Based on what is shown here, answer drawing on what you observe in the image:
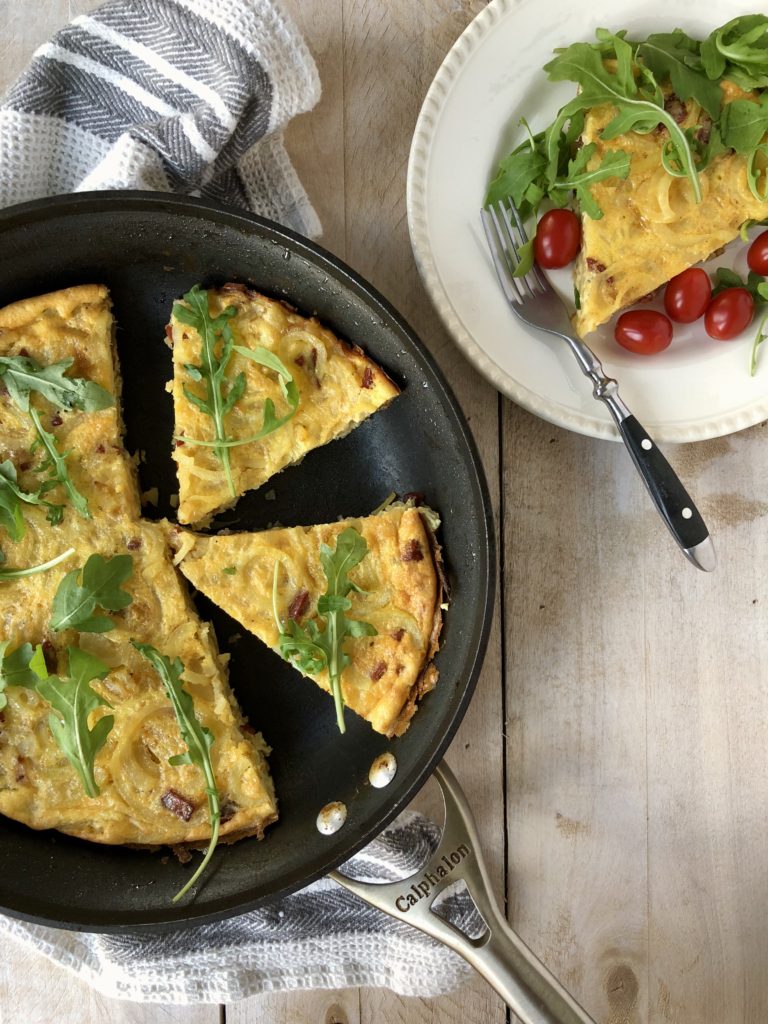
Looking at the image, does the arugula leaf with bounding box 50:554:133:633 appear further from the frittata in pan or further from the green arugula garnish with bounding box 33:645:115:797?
the green arugula garnish with bounding box 33:645:115:797

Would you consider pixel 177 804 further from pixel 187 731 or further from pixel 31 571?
pixel 31 571

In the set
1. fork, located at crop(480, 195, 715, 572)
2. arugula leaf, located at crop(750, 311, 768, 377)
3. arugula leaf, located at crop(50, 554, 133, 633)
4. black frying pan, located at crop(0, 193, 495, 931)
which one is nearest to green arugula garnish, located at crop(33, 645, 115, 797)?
arugula leaf, located at crop(50, 554, 133, 633)

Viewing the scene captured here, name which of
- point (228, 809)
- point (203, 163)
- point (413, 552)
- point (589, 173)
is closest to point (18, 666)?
point (228, 809)

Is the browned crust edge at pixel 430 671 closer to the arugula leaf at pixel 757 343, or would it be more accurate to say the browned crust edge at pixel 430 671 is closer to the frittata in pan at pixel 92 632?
the frittata in pan at pixel 92 632

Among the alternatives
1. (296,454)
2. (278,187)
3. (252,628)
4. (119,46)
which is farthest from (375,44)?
(252,628)

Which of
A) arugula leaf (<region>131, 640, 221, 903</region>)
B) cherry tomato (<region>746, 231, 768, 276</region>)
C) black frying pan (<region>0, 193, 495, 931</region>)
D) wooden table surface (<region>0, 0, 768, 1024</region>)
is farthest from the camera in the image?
wooden table surface (<region>0, 0, 768, 1024</region>)

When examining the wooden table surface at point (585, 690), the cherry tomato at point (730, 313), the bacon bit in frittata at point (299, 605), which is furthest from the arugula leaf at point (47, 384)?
the cherry tomato at point (730, 313)
